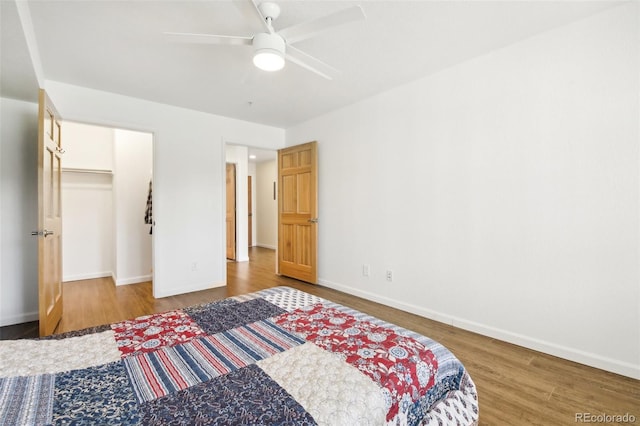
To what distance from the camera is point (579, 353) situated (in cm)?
216

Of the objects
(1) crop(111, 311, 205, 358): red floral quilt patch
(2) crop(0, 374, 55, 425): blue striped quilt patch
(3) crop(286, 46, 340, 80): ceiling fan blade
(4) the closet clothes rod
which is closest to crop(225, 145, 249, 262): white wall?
(4) the closet clothes rod

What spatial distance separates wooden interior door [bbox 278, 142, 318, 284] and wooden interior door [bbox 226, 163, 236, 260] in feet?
5.72

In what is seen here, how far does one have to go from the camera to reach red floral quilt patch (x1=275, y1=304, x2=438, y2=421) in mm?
1041

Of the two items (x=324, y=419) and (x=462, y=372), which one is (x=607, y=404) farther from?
(x=324, y=419)

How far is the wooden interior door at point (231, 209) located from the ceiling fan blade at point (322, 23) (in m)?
4.61

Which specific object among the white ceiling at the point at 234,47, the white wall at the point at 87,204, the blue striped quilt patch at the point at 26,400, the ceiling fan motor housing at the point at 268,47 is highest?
the white ceiling at the point at 234,47

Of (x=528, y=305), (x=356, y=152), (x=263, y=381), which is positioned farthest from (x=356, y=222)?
(x=263, y=381)

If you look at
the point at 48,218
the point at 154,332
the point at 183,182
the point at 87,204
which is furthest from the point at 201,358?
the point at 87,204

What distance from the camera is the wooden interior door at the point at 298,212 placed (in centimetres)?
423

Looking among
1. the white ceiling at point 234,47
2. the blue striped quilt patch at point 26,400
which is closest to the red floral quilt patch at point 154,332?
the blue striped quilt patch at point 26,400

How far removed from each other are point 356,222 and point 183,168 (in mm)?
2323

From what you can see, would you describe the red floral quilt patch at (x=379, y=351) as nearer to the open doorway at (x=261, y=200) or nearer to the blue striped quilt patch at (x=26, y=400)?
the blue striped quilt patch at (x=26, y=400)

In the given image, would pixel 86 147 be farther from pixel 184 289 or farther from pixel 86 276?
pixel 184 289

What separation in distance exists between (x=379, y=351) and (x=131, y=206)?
4.43m
